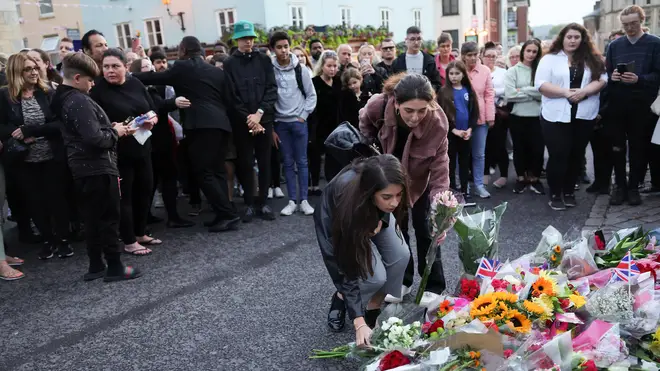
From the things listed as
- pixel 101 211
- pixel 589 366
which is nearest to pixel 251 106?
pixel 101 211

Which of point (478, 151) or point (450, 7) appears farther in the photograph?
point (450, 7)

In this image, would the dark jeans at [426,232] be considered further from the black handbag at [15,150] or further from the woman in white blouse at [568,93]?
the black handbag at [15,150]

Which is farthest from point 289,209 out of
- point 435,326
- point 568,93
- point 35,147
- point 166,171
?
point 435,326

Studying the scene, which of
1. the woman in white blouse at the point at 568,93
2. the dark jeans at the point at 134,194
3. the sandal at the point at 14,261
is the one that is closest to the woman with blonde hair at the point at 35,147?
the sandal at the point at 14,261

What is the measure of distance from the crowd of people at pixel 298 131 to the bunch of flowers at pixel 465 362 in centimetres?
72

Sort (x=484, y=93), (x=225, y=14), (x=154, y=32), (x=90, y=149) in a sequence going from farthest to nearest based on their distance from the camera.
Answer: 1. (x=154, y=32)
2. (x=225, y=14)
3. (x=484, y=93)
4. (x=90, y=149)

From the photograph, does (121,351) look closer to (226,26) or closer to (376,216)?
(376,216)

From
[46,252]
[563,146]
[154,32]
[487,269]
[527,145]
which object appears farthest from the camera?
[154,32]

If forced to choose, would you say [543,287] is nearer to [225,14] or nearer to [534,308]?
[534,308]

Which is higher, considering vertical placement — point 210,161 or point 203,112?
point 203,112

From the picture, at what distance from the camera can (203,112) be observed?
5617 mm

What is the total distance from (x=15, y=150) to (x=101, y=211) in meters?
1.22

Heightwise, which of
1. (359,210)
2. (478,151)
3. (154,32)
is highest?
(154,32)

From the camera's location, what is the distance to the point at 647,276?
2.91 meters
